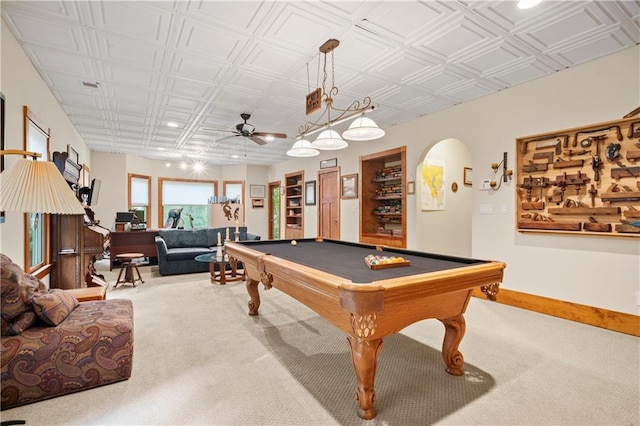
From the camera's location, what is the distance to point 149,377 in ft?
6.95

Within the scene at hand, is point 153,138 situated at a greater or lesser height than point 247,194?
greater

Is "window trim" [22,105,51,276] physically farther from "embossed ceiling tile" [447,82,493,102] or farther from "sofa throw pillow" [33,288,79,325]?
"embossed ceiling tile" [447,82,493,102]

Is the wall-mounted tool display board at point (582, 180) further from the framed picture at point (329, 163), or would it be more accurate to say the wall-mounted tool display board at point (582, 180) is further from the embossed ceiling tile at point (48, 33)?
the embossed ceiling tile at point (48, 33)

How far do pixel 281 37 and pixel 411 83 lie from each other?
171 cm

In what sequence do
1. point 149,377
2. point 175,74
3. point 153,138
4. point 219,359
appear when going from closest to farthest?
point 149,377 → point 219,359 → point 175,74 → point 153,138

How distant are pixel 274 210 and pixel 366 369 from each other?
8.50 metres

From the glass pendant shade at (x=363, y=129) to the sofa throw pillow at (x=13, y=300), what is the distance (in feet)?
8.07

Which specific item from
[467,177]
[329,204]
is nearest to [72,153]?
[329,204]

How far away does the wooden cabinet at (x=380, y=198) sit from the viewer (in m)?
5.68

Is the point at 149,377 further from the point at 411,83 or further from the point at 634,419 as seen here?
the point at 411,83

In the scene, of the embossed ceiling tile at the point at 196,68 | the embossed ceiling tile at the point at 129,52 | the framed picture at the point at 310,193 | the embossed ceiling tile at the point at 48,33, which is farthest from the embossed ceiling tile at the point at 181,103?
the framed picture at the point at 310,193

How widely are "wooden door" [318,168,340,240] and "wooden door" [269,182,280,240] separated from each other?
259 centimetres

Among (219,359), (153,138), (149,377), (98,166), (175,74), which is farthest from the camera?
(98,166)

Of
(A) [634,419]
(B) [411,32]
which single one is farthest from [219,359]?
(B) [411,32]
